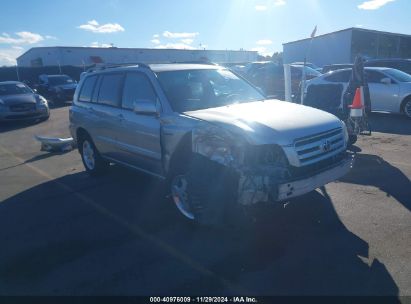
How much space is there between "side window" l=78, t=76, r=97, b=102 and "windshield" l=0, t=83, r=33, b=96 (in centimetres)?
1029

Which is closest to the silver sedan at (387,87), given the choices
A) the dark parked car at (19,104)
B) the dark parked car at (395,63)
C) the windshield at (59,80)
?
the dark parked car at (395,63)

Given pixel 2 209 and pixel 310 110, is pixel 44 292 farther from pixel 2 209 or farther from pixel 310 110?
pixel 310 110

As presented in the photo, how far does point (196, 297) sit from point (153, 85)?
2.88m

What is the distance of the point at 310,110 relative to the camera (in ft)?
15.4

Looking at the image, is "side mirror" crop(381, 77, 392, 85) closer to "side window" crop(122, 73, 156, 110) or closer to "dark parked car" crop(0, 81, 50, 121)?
"side window" crop(122, 73, 156, 110)

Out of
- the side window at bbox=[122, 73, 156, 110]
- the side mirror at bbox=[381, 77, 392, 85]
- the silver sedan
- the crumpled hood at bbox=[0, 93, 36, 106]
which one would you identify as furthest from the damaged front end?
the crumpled hood at bbox=[0, 93, 36, 106]

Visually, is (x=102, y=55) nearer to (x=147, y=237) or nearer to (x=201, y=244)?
(x=147, y=237)

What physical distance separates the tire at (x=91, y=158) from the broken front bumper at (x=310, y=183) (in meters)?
4.17

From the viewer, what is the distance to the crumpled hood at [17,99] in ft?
47.2

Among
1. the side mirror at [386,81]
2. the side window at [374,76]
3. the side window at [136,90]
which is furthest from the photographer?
the side window at [374,76]

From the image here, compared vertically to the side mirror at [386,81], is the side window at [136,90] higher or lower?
higher

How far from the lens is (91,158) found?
700cm

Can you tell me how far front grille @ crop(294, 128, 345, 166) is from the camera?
3824 mm

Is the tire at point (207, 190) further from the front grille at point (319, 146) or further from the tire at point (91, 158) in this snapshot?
the tire at point (91, 158)
